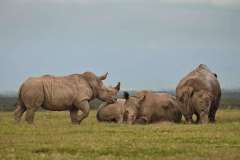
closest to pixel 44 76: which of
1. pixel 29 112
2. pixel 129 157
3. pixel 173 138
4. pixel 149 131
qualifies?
pixel 29 112

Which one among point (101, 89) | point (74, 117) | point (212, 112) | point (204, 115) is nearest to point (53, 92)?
point (74, 117)

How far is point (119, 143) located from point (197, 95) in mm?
9845

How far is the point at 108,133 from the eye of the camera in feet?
68.6

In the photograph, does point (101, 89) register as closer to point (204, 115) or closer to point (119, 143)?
point (204, 115)

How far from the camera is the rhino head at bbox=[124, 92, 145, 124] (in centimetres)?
2683

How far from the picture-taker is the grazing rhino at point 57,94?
26.0 meters

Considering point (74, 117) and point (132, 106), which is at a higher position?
point (132, 106)

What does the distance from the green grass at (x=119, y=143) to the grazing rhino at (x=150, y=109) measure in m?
4.07

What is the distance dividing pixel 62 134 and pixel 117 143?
293 cm

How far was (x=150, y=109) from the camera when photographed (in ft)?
89.1

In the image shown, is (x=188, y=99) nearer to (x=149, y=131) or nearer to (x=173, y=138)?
(x=149, y=131)

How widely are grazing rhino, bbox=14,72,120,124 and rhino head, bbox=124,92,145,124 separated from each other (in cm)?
125

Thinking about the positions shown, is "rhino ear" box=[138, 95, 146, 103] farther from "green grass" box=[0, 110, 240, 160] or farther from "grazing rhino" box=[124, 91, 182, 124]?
"green grass" box=[0, 110, 240, 160]

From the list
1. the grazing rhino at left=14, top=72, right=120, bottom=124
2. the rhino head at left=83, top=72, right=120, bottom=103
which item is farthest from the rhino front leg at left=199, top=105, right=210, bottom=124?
the grazing rhino at left=14, top=72, right=120, bottom=124
